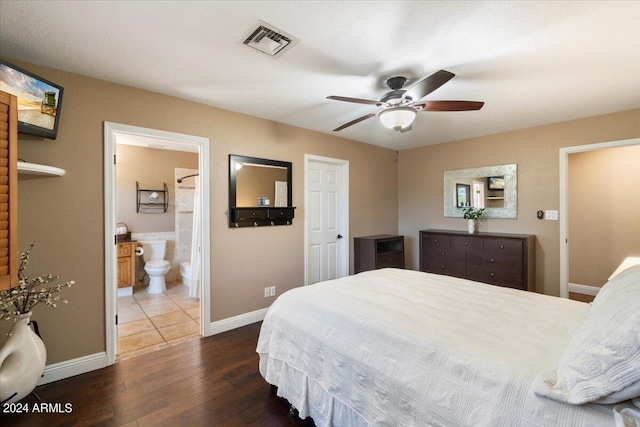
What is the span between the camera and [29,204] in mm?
2111

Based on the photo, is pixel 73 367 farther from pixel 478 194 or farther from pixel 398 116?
pixel 478 194

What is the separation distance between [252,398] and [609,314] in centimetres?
203

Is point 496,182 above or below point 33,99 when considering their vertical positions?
below

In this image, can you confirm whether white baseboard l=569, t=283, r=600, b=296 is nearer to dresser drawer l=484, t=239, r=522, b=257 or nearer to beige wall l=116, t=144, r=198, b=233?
dresser drawer l=484, t=239, r=522, b=257

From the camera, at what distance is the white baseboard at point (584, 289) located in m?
4.21

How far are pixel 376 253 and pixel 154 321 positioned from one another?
304 centimetres

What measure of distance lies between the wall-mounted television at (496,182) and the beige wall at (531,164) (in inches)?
8.6

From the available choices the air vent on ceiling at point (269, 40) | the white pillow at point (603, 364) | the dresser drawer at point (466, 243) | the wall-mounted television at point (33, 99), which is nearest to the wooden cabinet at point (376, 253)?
the dresser drawer at point (466, 243)

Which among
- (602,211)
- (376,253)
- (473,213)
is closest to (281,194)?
(376,253)

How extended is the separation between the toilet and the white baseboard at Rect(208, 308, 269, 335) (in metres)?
1.91

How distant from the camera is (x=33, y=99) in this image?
6.36 ft

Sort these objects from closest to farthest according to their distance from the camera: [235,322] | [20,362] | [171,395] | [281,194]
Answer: [20,362] → [171,395] → [235,322] → [281,194]

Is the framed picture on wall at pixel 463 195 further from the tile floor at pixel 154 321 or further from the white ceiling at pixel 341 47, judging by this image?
the tile floor at pixel 154 321

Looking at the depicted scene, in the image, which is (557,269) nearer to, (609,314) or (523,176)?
(523,176)
